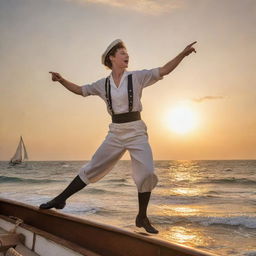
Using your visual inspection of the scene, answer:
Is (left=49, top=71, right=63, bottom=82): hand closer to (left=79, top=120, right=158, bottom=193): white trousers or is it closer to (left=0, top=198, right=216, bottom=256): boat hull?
(left=79, top=120, right=158, bottom=193): white trousers

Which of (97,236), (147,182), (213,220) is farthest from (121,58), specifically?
(213,220)

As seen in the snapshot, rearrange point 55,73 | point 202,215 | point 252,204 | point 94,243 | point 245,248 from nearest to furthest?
1. point 94,243
2. point 55,73
3. point 245,248
4. point 202,215
5. point 252,204

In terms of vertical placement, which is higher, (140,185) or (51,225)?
(140,185)

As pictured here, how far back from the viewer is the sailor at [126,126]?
2.95 meters

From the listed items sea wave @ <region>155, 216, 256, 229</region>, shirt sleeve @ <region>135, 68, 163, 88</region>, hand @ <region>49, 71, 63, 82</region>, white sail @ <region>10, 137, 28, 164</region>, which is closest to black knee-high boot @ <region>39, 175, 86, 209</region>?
hand @ <region>49, 71, 63, 82</region>

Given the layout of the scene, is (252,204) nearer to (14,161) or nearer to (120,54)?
(120,54)

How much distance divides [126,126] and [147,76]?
52 centimetres

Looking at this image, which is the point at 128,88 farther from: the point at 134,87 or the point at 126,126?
the point at 126,126

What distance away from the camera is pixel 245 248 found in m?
7.99

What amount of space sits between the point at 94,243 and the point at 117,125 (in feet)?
3.49

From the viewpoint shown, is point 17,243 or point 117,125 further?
point 17,243

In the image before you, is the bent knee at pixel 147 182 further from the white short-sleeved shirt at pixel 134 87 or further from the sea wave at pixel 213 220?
the sea wave at pixel 213 220

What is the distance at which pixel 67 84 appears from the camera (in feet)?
11.4

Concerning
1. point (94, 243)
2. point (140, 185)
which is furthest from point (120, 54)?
point (94, 243)
